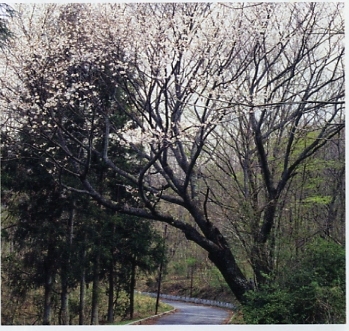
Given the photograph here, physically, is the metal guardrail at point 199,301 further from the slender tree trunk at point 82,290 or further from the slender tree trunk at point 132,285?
the slender tree trunk at point 82,290

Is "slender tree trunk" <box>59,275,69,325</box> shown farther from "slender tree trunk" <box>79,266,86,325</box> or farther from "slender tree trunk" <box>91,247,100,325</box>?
"slender tree trunk" <box>91,247,100,325</box>

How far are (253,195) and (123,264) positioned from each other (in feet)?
4.67

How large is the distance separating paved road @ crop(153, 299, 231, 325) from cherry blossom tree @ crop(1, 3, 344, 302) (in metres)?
0.38

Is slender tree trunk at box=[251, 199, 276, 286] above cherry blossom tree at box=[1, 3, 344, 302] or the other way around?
the other way around

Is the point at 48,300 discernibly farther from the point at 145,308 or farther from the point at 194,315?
the point at 194,315

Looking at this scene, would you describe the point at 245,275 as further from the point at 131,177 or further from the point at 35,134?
the point at 35,134

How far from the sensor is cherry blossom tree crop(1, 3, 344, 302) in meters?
4.37

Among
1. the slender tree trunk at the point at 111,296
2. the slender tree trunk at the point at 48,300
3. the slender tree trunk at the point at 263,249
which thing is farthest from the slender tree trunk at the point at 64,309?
the slender tree trunk at the point at 263,249

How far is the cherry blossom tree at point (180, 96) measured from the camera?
14.3 ft

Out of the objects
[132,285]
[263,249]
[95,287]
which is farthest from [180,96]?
[95,287]

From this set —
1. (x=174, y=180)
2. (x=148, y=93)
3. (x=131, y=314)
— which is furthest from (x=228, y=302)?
(x=148, y=93)

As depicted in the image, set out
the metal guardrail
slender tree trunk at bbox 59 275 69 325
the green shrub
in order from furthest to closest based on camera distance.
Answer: the metal guardrail
slender tree trunk at bbox 59 275 69 325
the green shrub

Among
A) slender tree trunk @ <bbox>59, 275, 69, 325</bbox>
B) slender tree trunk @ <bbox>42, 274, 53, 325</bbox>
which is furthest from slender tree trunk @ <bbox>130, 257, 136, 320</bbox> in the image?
slender tree trunk @ <bbox>42, 274, 53, 325</bbox>

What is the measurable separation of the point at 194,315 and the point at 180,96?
1.96 m
